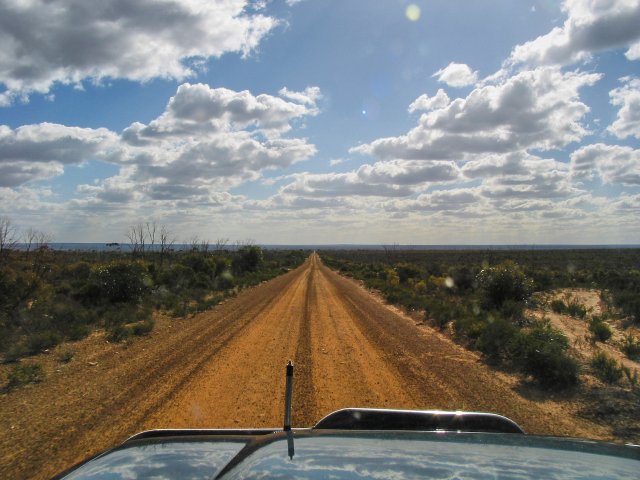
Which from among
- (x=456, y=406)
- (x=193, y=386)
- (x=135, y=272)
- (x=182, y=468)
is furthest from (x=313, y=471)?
(x=135, y=272)

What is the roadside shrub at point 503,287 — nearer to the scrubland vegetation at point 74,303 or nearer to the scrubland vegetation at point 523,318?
the scrubland vegetation at point 523,318

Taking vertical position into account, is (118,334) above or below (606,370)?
below

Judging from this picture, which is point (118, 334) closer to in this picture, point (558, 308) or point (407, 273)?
point (558, 308)

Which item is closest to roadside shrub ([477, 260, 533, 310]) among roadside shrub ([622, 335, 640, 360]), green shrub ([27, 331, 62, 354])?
roadside shrub ([622, 335, 640, 360])

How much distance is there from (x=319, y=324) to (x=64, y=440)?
33.8 ft

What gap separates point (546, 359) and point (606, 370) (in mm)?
1177

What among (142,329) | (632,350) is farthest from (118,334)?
(632,350)

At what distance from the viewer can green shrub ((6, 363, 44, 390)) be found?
28.9 ft

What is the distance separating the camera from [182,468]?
2.55m

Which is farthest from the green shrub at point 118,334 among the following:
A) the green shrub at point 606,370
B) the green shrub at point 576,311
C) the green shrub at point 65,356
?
the green shrub at point 576,311

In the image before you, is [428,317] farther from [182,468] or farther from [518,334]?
[182,468]

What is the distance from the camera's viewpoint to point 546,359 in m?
9.37

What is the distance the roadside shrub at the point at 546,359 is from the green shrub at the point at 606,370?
1.71 feet

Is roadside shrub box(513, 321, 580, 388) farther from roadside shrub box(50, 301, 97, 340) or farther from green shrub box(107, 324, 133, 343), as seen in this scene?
roadside shrub box(50, 301, 97, 340)
